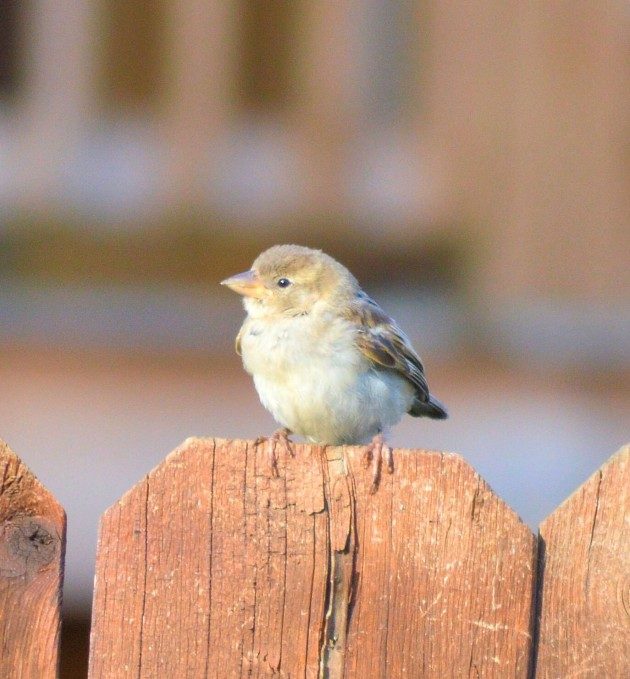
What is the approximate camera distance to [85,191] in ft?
17.2

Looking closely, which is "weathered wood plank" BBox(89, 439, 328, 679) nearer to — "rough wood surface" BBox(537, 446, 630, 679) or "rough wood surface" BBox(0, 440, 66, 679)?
"rough wood surface" BBox(0, 440, 66, 679)

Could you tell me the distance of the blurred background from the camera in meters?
5.18

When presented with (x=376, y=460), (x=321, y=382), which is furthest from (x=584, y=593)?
(x=321, y=382)

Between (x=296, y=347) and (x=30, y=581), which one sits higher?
(x=296, y=347)

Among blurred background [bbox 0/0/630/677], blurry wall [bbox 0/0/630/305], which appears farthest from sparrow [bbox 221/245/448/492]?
blurry wall [bbox 0/0/630/305]

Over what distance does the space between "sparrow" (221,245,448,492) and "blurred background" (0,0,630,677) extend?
1.09m

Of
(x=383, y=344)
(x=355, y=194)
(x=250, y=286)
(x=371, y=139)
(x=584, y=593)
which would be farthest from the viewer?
(x=371, y=139)

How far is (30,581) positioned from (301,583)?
1.53 feet

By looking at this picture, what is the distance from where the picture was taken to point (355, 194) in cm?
532

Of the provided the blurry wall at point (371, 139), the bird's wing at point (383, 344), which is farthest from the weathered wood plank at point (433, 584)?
the blurry wall at point (371, 139)

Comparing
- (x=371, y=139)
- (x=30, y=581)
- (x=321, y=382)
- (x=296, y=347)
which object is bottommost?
(x=30, y=581)

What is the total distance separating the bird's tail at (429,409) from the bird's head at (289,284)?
43 centimetres

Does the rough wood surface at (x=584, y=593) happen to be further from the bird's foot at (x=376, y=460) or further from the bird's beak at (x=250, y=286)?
the bird's beak at (x=250, y=286)

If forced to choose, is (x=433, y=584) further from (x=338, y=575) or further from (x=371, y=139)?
(x=371, y=139)
